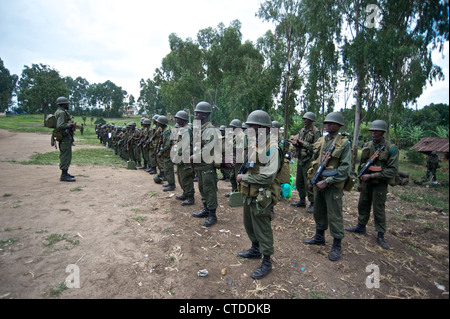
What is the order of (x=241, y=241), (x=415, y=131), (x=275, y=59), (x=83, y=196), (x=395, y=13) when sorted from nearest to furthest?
(x=241, y=241) → (x=83, y=196) → (x=395, y=13) → (x=275, y=59) → (x=415, y=131)

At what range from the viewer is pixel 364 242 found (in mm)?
4230

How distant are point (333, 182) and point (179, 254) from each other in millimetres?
2519

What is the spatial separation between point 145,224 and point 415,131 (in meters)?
34.2

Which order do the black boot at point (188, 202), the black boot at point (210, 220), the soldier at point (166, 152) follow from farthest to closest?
the soldier at point (166, 152), the black boot at point (188, 202), the black boot at point (210, 220)

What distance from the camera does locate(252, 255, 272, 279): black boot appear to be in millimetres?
3002

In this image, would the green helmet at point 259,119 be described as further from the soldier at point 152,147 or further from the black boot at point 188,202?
the soldier at point 152,147

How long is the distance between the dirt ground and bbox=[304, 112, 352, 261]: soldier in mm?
468

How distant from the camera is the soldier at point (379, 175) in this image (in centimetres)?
398

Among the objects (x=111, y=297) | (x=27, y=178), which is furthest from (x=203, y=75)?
(x=111, y=297)

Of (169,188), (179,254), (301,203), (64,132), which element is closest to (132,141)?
(64,132)

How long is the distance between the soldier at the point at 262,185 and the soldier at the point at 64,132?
5891mm

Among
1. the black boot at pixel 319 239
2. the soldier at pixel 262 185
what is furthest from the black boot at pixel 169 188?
the black boot at pixel 319 239

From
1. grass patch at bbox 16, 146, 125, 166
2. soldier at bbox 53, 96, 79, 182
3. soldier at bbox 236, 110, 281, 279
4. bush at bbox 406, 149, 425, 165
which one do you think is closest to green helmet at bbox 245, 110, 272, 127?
soldier at bbox 236, 110, 281, 279
